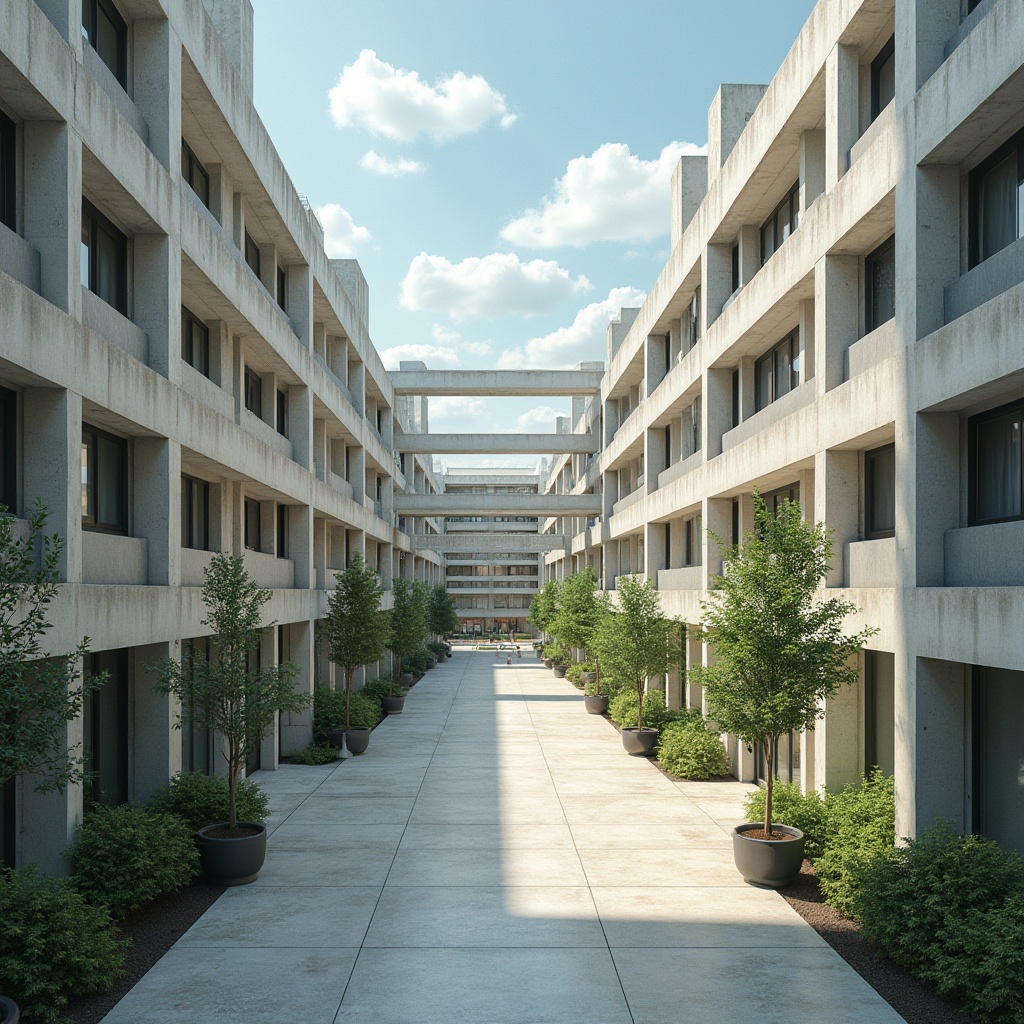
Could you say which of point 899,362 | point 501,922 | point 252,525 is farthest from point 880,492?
point 252,525

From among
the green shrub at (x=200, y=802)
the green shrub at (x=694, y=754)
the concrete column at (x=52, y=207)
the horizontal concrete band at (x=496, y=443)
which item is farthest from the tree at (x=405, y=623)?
the concrete column at (x=52, y=207)

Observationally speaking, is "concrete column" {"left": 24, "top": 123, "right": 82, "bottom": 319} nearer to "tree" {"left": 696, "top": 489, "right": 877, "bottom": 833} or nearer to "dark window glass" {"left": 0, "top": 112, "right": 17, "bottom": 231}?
"dark window glass" {"left": 0, "top": 112, "right": 17, "bottom": 231}

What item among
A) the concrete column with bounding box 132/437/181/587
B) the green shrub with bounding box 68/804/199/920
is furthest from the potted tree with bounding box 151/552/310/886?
the concrete column with bounding box 132/437/181/587

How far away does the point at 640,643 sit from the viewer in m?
25.9

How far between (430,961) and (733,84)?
21.3m

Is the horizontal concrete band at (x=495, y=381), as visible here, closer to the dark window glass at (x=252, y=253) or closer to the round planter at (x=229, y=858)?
the dark window glass at (x=252, y=253)

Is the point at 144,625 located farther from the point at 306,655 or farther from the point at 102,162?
the point at 306,655

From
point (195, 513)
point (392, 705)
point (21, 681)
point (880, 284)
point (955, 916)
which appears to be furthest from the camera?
point (392, 705)

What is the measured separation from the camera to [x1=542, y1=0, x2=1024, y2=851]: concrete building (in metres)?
11.8

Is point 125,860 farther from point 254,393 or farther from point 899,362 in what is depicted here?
point 254,393

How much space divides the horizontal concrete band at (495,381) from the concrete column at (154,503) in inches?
1238

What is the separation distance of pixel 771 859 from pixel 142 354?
12468 mm

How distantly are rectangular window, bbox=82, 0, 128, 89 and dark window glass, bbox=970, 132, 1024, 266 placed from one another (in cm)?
1291

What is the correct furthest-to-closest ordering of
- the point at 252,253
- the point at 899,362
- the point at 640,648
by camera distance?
the point at 640,648 < the point at 252,253 < the point at 899,362
